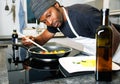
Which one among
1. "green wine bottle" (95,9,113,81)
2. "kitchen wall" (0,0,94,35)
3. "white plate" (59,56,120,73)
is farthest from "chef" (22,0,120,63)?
"kitchen wall" (0,0,94,35)

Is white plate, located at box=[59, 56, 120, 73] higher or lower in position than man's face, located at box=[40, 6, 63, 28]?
lower

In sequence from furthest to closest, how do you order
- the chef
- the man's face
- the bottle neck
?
1. the man's face
2. the chef
3. the bottle neck

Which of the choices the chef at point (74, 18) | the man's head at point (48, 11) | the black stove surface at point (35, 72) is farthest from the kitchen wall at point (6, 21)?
the black stove surface at point (35, 72)

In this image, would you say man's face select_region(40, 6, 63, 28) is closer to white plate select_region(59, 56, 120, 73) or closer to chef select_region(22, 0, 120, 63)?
chef select_region(22, 0, 120, 63)

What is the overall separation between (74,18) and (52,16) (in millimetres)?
171

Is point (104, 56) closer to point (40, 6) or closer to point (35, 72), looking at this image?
point (35, 72)

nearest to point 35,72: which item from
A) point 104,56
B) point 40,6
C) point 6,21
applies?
point 104,56

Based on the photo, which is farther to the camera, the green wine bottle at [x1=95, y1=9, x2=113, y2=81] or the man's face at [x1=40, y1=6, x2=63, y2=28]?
the man's face at [x1=40, y1=6, x2=63, y2=28]

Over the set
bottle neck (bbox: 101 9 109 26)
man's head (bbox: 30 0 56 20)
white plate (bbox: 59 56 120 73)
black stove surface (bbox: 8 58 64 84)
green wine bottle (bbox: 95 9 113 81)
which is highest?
man's head (bbox: 30 0 56 20)

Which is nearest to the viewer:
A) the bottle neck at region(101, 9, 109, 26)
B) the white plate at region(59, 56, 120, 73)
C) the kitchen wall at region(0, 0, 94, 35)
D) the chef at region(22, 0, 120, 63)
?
the bottle neck at region(101, 9, 109, 26)

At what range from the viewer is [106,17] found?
1.94ft

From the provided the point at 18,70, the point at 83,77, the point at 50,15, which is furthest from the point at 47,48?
the point at 83,77

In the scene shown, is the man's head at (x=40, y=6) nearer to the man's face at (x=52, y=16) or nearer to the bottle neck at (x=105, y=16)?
the man's face at (x=52, y=16)

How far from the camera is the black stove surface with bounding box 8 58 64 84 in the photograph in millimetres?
618
